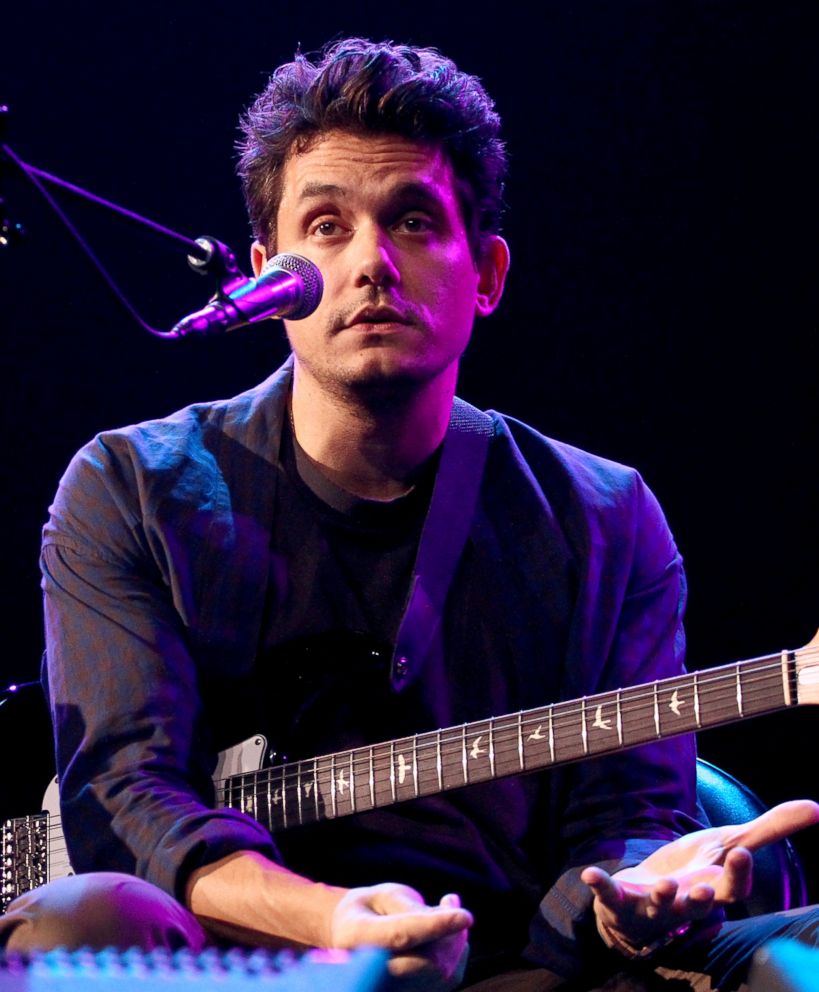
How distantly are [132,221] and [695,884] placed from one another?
3.98 feet

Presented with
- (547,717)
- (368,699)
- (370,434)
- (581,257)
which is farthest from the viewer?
(581,257)

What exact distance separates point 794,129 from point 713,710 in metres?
1.99

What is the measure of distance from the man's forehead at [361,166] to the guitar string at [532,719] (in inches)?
42.4

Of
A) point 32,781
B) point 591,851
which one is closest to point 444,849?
point 591,851

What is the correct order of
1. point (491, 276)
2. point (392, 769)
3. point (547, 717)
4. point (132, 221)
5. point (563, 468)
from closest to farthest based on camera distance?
point (132, 221) → point (547, 717) → point (392, 769) → point (563, 468) → point (491, 276)

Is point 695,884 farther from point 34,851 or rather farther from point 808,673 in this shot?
point 34,851

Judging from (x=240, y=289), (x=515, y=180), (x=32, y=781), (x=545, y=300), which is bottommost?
(x=32, y=781)

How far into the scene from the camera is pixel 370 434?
2.72 metres

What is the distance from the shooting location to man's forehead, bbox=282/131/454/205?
270 cm

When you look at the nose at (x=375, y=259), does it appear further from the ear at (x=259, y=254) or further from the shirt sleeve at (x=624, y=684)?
the shirt sleeve at (x=624, y=684)

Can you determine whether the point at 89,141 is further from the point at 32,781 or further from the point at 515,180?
the point at 32,781

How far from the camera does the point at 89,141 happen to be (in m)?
3.74

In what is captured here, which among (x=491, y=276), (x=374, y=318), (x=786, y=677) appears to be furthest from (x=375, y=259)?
(x=786, y=677)

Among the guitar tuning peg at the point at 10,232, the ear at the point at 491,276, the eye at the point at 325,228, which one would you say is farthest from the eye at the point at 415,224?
the guitar tuning peg at the point at 10,232
